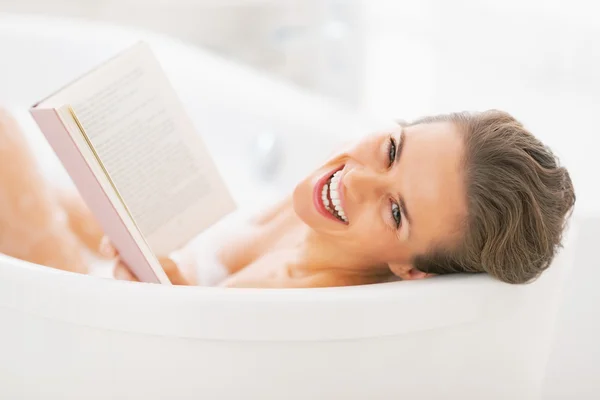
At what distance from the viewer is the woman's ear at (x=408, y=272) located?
4.82ft

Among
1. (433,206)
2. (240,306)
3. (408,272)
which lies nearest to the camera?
(240,306)

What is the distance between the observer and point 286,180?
7.27 ft

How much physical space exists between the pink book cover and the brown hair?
53cm

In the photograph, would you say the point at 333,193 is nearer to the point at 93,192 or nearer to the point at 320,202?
the point at 320,202

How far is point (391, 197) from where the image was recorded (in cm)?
142

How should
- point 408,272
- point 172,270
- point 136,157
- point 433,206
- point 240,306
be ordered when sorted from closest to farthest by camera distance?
point 240,306 → point 433,206 → point 408,272 → point 136,157 → point 172,270

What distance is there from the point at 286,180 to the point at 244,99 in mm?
254

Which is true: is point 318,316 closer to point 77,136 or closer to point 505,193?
point 505,193

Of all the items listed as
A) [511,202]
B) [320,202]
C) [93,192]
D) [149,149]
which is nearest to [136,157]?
[149,149]

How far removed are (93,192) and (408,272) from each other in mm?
541

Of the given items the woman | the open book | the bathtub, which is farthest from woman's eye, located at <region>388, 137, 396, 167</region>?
the open book

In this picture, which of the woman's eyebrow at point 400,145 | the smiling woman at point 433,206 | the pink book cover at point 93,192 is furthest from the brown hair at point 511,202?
the pink book cover at point 93,192

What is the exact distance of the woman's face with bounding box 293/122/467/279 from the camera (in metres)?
1.36

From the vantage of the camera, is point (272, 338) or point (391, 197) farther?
point (391, 197)
